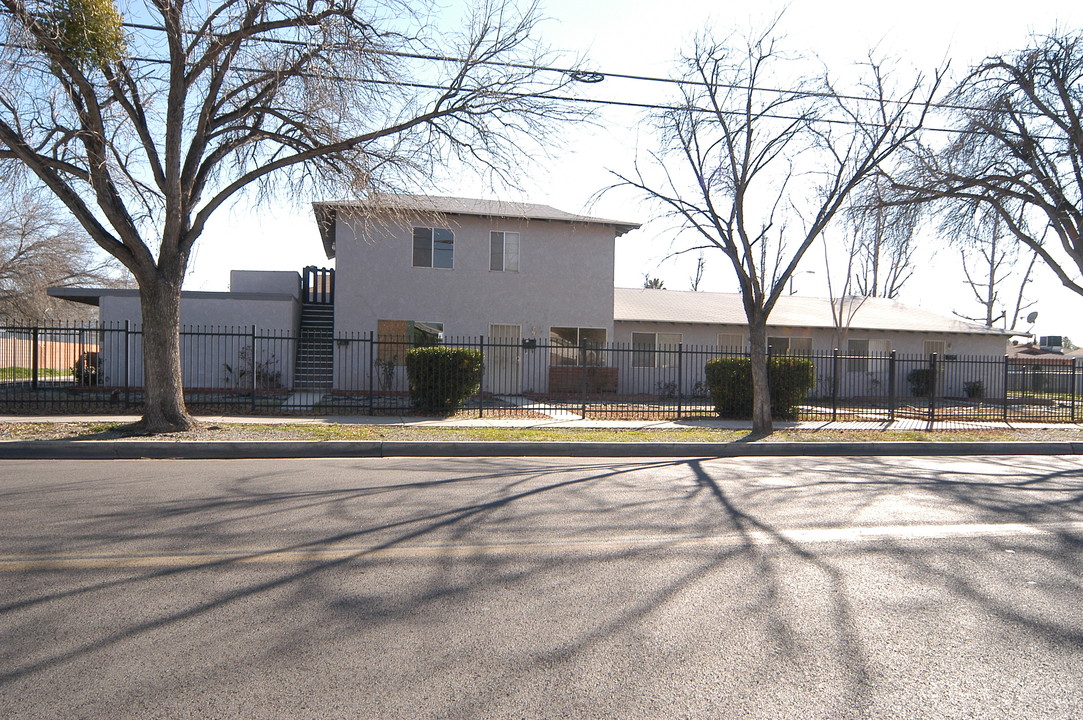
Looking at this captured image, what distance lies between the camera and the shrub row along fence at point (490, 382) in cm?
1533

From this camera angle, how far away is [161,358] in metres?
11.1

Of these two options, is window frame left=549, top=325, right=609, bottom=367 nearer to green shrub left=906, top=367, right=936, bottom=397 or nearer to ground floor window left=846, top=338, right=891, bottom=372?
ground floor window left=846, top=338, right=891, bottom=372

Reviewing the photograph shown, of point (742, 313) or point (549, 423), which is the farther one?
point (742, 313)

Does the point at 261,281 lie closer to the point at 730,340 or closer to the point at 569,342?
the point at 569,342

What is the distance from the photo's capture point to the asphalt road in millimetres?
2900

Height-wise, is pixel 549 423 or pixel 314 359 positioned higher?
pixel 314 359

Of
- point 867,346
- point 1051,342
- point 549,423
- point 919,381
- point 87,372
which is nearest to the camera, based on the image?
point 549,423

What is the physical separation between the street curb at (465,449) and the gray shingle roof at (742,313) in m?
11.8

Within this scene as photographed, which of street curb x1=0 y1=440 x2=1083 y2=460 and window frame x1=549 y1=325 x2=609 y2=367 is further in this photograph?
window frame x1=549 y1=325 x2=609 y2=367

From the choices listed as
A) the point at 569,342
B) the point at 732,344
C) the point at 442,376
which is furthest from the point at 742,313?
the point at 442,376

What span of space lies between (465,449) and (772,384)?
845 cm

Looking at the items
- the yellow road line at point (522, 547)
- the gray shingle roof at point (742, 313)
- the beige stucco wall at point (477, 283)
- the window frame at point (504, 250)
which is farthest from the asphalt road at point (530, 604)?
the gray shingle roof at point (742, 313)

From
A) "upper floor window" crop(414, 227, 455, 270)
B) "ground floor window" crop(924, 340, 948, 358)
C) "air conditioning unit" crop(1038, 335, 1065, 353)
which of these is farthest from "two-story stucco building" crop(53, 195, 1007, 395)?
"air conditioning unit" crop(1038, 335, 1065, 353)

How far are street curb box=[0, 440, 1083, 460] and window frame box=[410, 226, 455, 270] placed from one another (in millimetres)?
11403
